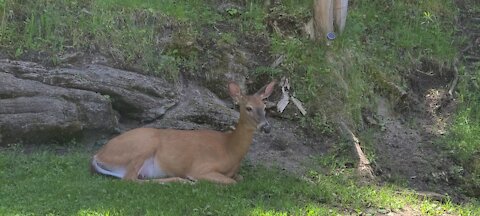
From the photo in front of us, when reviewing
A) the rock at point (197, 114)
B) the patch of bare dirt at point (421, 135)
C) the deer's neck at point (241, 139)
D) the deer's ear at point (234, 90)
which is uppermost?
the deer's ear at point (234, 90)

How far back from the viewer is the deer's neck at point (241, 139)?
8.40 metres

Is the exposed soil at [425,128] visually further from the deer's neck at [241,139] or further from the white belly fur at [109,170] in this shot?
the white belly fur at [109,170]

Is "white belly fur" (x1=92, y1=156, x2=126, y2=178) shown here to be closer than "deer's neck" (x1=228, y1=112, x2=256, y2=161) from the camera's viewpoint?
Yes

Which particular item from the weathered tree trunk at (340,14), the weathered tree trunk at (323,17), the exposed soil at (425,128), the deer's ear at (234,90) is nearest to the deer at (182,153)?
the deer's ear at (234,90)

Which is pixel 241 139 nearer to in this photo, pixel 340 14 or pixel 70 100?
pixel 70 100

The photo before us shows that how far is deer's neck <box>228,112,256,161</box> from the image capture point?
8.40 m

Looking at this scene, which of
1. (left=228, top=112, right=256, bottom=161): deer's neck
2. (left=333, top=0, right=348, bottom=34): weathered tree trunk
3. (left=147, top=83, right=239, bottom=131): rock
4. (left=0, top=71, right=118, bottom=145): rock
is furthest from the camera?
(left=333, top=0, right=348, bottom=34): weathered tree trunk

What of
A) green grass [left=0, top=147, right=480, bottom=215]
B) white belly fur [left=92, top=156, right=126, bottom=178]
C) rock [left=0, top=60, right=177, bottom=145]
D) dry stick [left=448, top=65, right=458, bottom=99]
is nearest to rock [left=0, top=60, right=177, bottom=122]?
rock [left=0, top=60, right=177, bottom=145]

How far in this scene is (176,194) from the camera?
7359mm

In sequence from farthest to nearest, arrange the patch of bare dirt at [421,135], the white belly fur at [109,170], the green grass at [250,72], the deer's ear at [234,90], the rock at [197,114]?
the patch of bare dirt at [421,135], the rock at [197,114], the deer's ear at [234,90], the white belly fur at [109,170], the green grass at [250,72]

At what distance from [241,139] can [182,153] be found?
0.73 m

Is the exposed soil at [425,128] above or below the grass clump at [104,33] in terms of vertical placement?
below

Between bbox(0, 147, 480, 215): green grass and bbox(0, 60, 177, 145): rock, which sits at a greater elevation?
bbox(0, 60, 177, 145): rock

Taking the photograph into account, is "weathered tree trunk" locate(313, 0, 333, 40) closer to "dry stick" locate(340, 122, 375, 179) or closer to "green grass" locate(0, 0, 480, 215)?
"green grass" locate(0, 0, 480, 215)
